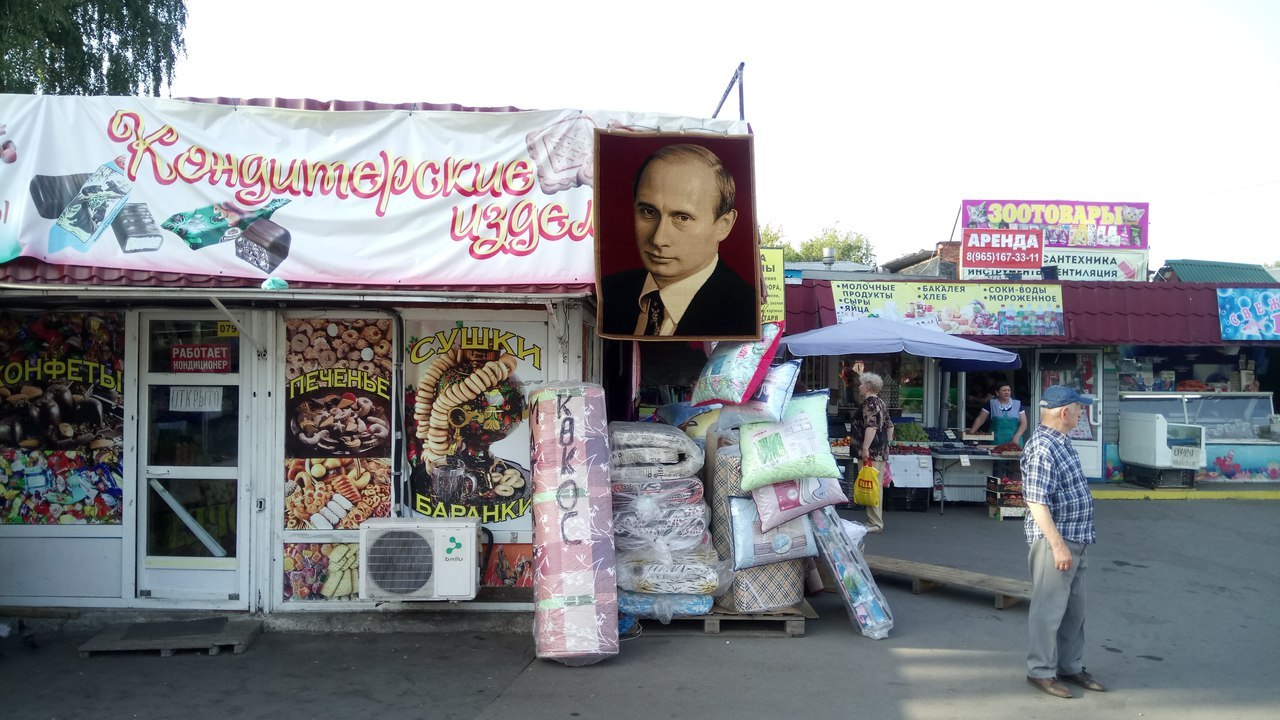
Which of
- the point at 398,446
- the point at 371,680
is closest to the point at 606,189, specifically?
the point at 398,446

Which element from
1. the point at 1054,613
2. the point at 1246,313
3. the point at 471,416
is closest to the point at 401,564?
the point at 471,416

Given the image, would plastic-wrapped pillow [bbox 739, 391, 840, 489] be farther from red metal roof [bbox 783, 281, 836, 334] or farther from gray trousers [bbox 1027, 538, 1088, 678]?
red metal roof [bbox 783, 281, 836, 334]

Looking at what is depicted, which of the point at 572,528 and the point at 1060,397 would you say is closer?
the point at 1060,397

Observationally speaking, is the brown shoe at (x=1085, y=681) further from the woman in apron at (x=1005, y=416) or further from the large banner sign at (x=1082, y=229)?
the large banner sign at (x=1082, y=229)

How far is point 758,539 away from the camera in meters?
6.41

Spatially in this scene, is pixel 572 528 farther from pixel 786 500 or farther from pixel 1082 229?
pixel 1082 229

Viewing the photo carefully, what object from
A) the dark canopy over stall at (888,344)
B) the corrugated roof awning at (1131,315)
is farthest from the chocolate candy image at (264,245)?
the corrugated roof awning at (1131,315)

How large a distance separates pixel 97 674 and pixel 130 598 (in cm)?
108

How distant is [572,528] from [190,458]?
127 inches

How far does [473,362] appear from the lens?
22.1 ft

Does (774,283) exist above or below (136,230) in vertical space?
above

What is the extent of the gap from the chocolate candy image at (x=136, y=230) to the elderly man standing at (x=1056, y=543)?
622 cm

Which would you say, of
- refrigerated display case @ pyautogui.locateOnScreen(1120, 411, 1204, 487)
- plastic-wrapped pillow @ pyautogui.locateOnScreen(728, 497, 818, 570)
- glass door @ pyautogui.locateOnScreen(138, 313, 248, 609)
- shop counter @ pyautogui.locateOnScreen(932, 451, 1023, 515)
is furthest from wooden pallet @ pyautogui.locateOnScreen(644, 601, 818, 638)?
refrigerated display case @ pyautogui.locateOnScreen(1120, 411, 1204, 487)

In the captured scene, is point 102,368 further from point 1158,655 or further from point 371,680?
point 1158,655
